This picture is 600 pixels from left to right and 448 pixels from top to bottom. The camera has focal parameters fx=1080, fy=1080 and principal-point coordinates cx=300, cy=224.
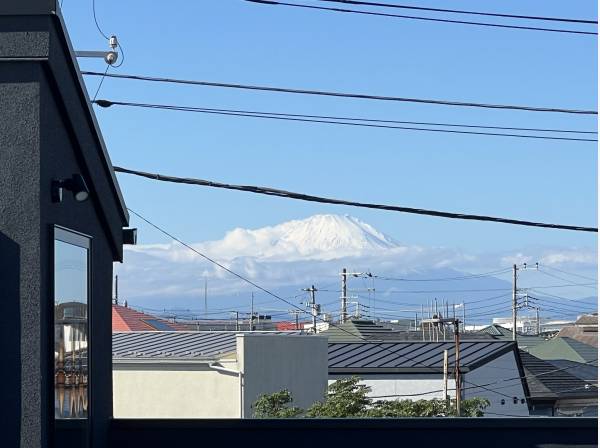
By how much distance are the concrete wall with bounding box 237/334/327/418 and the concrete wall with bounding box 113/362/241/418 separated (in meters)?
0.46

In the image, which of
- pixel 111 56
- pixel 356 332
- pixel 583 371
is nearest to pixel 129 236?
pixel 111 56

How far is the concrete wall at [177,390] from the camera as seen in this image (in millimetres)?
22922

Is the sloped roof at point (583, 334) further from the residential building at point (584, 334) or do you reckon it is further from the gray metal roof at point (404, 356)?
the gray metal roof at point (404, 356)

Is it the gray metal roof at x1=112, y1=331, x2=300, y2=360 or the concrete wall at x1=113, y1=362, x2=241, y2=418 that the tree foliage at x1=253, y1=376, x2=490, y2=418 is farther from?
the gray metal roof at x1=112, y1=331, x2=300, y2=360

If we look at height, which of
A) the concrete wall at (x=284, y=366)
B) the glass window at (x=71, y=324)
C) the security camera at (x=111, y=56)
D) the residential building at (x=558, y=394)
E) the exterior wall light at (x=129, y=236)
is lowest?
the residential building at (x=558, y=394)

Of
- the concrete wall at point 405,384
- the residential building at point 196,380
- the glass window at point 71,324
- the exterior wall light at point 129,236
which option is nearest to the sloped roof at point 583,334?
the concrete wall at point 405,384

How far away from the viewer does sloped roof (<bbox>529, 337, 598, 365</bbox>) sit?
63.7m

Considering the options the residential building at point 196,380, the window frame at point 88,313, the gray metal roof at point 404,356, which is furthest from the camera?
the gray metal roof at point 404,356

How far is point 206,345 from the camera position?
25016 mm

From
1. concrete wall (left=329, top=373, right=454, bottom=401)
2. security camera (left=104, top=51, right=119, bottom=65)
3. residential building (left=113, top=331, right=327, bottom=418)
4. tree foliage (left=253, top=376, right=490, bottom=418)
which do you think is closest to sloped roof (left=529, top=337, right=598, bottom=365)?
concrete wall (left=329, top=373, right=454, bottom=401)

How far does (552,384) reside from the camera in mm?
43594

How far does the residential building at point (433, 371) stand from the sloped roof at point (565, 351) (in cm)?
2475

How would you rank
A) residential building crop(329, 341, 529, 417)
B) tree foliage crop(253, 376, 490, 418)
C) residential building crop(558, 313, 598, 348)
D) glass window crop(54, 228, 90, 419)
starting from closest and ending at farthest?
glass window crop(54, 228, 90, 419)
tree foliage crop(253, 376, 490, 418)
residential building crop(329, 341, 529, 417)
residential building crop(558, 313, 598, 348)
